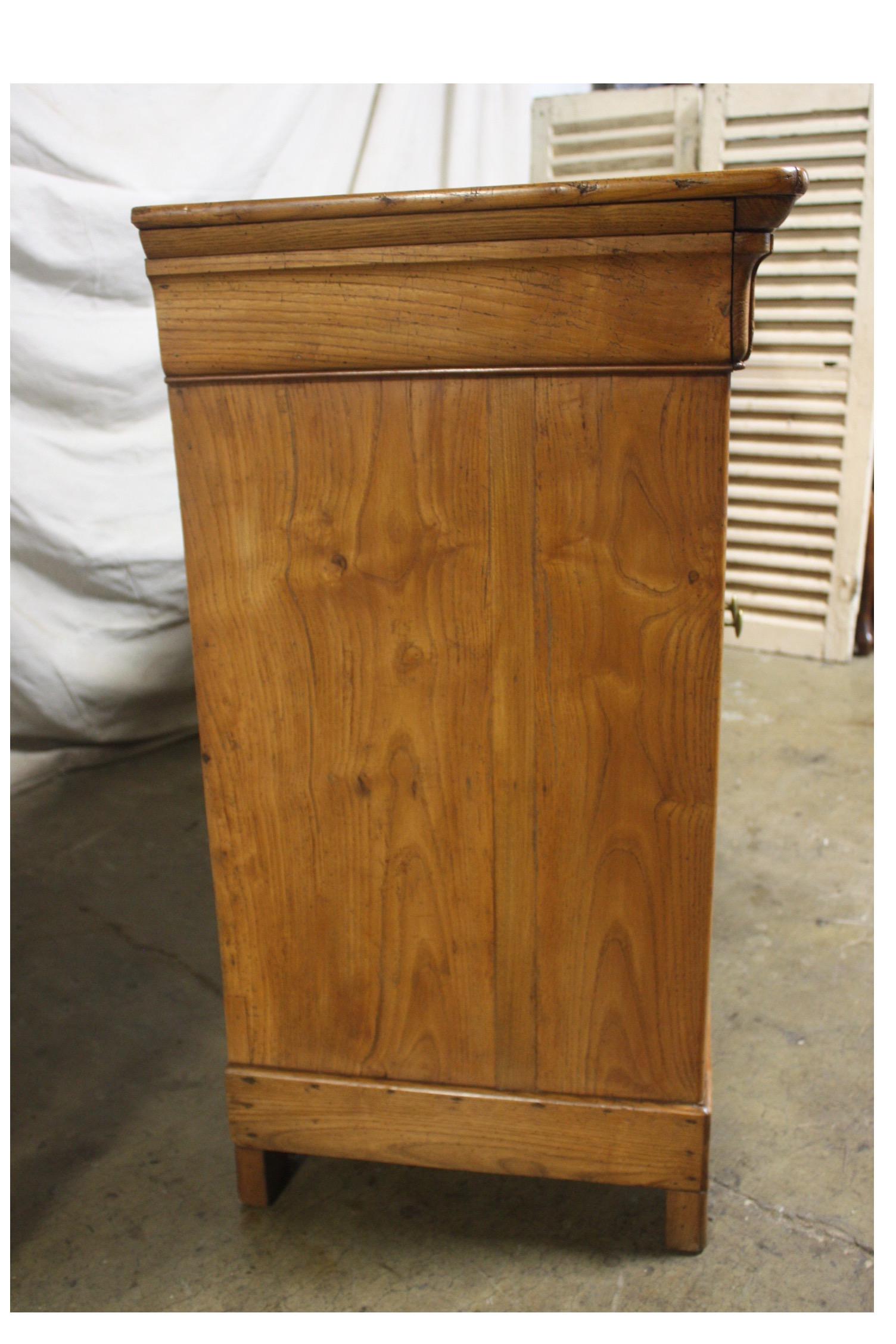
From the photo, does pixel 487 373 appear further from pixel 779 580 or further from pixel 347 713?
pixel 779 580

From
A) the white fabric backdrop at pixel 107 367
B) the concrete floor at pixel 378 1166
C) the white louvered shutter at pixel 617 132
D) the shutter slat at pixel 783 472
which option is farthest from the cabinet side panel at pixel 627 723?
the white louvered shutter at pixel 617 132

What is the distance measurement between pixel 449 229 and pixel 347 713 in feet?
1.57

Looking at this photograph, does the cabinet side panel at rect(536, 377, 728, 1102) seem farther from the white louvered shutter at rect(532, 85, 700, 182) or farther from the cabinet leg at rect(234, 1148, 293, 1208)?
the white louvered shutter at rect(532, 85, 700, 182)

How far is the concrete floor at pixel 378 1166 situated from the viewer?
1.23m

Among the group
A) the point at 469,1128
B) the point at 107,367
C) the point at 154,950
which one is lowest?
the point at 154,950

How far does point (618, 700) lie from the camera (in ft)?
3.59

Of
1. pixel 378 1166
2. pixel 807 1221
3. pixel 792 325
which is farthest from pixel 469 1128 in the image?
pixel 792 325

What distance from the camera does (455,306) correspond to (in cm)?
101

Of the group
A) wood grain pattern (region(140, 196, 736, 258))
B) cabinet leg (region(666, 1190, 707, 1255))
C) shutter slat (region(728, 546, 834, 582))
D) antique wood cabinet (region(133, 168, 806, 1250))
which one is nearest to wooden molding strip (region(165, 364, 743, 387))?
antique wood cabinet (region(133, 168, 806, 1250))

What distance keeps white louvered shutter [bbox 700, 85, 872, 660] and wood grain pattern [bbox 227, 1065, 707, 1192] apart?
7.43 ft

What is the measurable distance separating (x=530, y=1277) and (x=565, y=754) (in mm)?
598

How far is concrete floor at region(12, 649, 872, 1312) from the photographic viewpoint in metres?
Answer: 1.23

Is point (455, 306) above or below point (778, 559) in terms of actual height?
above

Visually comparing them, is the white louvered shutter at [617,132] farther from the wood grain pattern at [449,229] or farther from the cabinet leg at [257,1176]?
the cabinet leg at [257,1176]
